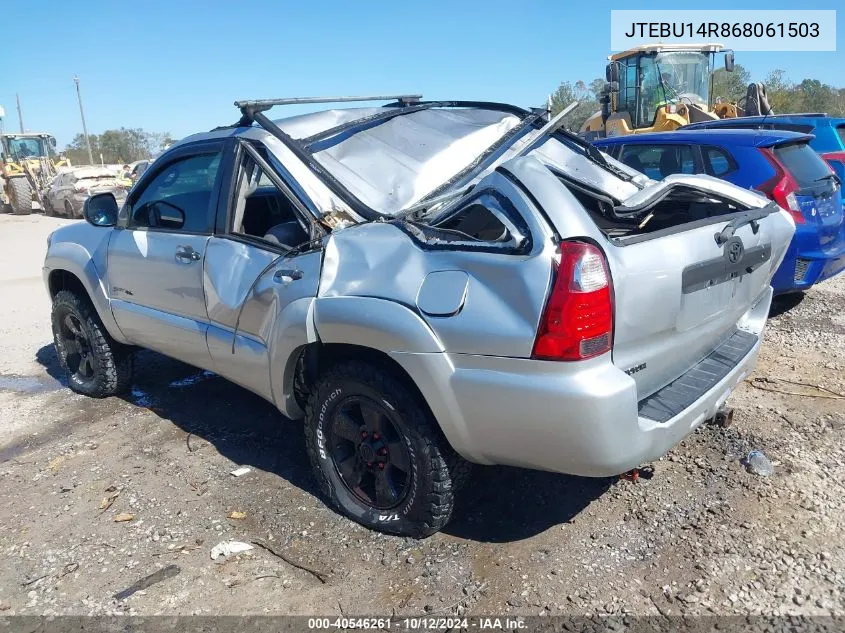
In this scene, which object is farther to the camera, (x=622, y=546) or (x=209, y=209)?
(x=209, y=209)

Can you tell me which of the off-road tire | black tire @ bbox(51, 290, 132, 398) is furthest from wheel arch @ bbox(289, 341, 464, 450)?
the off-road tire

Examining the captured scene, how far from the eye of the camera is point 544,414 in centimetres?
241

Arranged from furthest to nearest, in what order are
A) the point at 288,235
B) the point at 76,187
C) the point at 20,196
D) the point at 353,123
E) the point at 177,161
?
the point at 20,196 → the point at 76,187 → the point at 177,161 → the point at 353,123 → the point at 288,235

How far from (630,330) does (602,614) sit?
1.03 m

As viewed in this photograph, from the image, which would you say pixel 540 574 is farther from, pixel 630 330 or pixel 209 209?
pixel 209 209

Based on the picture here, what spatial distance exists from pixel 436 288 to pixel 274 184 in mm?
1227

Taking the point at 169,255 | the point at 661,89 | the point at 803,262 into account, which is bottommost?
the point at 803,262

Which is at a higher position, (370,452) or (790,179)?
(790,179)

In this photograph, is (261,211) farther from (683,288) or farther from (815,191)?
(815,191)

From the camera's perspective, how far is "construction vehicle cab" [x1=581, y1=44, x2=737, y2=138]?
14.6m

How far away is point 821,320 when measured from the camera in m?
5.89

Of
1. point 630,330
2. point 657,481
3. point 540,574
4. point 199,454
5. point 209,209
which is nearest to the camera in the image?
point 630,330

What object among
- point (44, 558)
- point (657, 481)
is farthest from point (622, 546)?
point (44, 558)

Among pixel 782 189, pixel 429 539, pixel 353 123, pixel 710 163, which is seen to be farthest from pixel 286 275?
pixel 710 163
